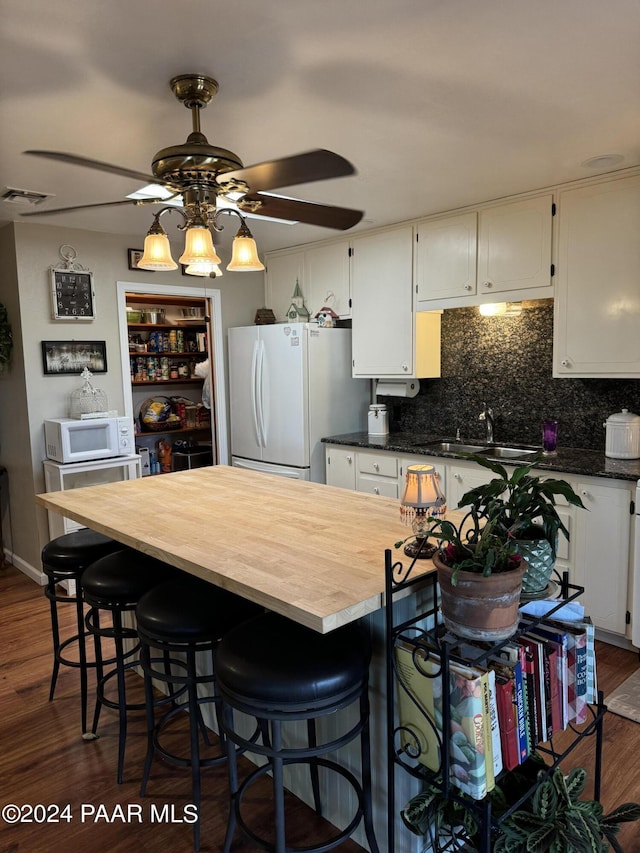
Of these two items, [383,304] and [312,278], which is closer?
[383,304]

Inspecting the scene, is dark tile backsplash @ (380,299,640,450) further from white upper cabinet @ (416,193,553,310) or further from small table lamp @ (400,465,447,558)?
small table lamp @ (400,465,447,558)

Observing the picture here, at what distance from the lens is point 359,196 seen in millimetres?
3275

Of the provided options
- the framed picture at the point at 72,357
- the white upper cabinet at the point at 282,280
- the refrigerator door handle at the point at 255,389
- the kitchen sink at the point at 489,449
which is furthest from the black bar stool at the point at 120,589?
the white upper cabinet at the point at 282,280

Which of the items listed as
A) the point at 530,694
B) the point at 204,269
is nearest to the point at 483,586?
the point at 530,694

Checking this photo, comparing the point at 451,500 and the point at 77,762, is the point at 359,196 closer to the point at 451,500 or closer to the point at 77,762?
the point at 451,500

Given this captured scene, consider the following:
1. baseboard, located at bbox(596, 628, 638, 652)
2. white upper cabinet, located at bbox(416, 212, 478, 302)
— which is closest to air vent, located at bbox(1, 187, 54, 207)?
white upper cabinet, located at bbox(416, 212, 478, 302)

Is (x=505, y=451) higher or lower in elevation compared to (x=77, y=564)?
higher

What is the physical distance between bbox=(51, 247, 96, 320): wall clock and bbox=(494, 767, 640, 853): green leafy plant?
12.1 feet

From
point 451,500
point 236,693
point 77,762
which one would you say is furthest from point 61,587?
point 236,693

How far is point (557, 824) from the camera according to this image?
1.45 metres

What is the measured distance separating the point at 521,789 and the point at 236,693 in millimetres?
828

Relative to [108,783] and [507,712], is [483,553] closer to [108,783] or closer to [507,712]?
[507,712]

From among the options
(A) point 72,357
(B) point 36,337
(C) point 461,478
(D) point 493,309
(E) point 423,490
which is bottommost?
(C) point 461,478

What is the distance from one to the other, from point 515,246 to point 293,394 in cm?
178
